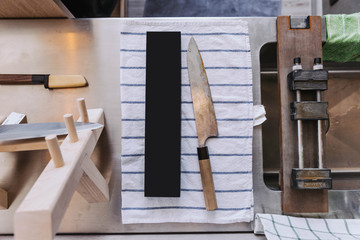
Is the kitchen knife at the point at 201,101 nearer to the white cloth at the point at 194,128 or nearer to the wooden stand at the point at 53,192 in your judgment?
the white cloth at the point at 194,128

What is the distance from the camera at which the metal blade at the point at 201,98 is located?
529 millimetres

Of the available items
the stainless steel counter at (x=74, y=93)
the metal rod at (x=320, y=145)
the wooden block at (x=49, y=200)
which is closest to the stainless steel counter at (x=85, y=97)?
the stainless steel counter at (x=74, y=93)

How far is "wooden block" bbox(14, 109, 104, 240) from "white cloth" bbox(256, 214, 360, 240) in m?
0.41

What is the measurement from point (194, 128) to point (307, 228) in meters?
0.34

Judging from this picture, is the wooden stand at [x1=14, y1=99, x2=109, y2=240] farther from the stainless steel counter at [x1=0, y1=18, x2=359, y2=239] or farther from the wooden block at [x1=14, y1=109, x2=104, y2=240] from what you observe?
the stainless steel counter at [x1=0, y1=18, x2=359, y2=239]

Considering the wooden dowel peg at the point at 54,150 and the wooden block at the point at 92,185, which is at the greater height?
the wooden dowel peg at the point at 54,150

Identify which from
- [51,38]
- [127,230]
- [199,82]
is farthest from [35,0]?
[127,230]

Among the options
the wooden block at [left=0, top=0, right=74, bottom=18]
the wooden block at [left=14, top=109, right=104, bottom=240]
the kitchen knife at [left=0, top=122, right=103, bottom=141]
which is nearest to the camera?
the wooden block at [left=14, top=109, right=104, bottom=240]

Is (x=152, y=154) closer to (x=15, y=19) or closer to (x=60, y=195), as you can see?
(x=60, y=195)

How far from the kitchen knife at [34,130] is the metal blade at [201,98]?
238 millimetres

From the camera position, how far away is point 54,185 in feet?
0.90

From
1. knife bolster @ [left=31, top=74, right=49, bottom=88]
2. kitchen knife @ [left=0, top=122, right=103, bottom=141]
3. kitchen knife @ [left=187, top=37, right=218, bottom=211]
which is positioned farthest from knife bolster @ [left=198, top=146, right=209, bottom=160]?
knife bolster @ [left=31, top=74, right=49, bottom=88]

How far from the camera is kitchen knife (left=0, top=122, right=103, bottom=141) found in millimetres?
345

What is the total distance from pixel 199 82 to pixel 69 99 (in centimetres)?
31
